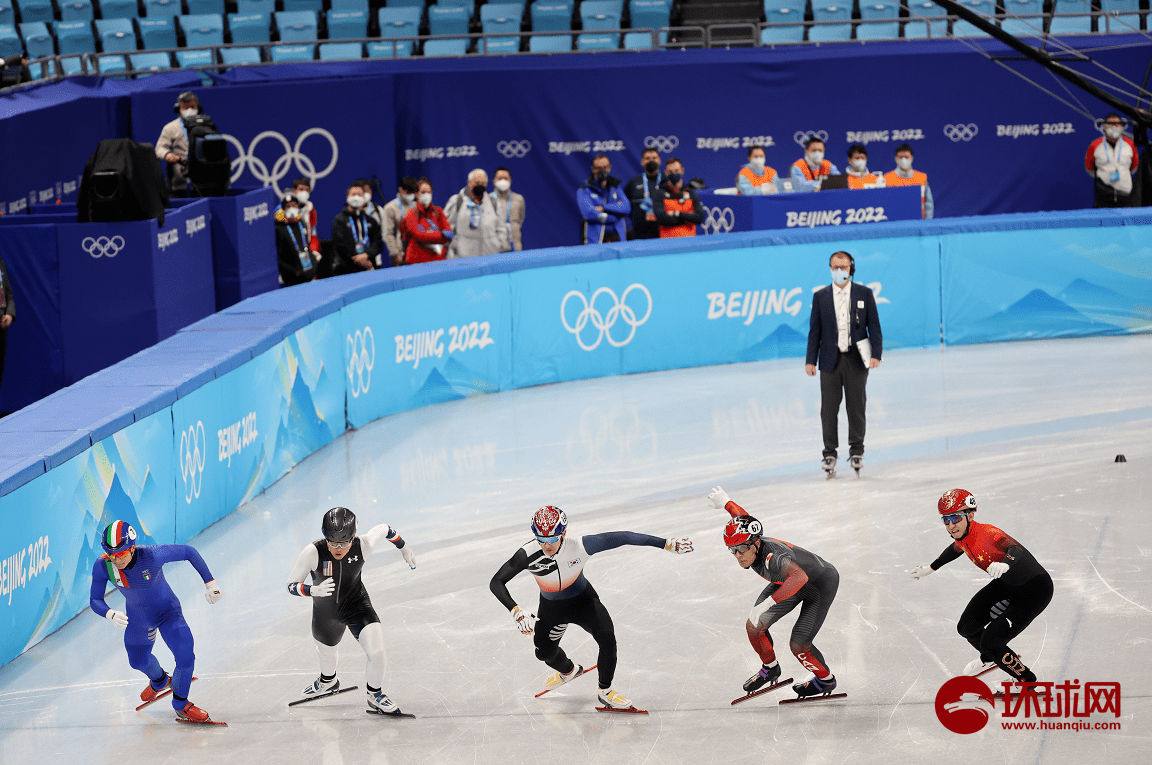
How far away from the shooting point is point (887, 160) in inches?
847

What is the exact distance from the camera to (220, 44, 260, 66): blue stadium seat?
21844 millimetres

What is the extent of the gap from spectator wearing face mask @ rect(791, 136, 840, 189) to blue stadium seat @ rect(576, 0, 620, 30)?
6.05 meters

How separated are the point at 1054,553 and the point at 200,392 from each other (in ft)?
22.0

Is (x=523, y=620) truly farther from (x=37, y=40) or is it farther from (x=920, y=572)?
(x=37, y=40)

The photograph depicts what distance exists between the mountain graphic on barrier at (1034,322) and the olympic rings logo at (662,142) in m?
6.12

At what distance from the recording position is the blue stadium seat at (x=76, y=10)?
23531 mm

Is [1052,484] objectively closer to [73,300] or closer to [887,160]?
[73,300]

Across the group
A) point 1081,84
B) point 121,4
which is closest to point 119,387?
point 1081,84

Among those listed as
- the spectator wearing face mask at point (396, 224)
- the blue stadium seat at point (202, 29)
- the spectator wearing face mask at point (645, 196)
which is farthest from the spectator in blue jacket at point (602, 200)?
the blue stadium seat at point (202, 29)

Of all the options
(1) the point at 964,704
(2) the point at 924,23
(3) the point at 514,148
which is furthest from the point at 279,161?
(1) the point at 964,704

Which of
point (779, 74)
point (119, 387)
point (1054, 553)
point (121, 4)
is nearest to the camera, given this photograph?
point (1054, 553)

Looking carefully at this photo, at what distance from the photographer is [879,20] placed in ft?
69.3

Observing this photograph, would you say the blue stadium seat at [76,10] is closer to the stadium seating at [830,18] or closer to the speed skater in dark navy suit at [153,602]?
the stadium seating at [830,18]

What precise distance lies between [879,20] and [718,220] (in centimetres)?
469
